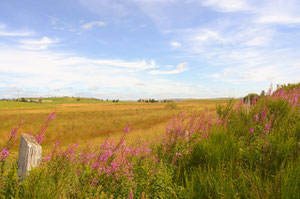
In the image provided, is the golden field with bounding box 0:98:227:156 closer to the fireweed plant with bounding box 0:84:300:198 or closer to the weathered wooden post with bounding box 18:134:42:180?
the weathered wooden post with bounding box 18:134:42:180

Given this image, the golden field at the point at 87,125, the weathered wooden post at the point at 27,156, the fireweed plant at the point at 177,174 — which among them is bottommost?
the golden field at the point at 87,125

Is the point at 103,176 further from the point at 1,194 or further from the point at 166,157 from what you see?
the point at 166,157

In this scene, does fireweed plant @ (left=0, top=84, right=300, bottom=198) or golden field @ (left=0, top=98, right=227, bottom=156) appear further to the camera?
golden field @ (left=0, top=98, right=227, bottom=156)

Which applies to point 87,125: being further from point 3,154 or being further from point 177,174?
point 177,174

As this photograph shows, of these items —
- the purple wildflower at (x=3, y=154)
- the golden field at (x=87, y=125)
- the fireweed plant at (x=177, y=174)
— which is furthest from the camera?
the golden field at (x=87, y=125)

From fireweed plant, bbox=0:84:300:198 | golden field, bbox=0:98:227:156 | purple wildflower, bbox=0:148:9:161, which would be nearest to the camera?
Result: fireweed plant, bbox=0:84:300:198

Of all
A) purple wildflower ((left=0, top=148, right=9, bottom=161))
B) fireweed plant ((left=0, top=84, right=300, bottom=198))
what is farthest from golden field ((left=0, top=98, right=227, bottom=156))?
fireweed plant ((left=0, top=84, right=300, bottom=198))

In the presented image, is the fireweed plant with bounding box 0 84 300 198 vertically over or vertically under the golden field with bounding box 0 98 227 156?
over

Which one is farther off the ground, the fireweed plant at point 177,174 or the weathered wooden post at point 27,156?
the weathered wooden post at point 27,156

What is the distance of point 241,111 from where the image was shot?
6.95m

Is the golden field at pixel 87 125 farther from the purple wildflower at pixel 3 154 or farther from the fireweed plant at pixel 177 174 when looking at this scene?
the fireweed plant at pixel 177 174

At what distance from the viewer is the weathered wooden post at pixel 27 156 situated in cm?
277

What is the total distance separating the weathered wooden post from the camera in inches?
109

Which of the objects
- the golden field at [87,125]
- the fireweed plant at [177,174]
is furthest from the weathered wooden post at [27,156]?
the golden field at [87,125]
